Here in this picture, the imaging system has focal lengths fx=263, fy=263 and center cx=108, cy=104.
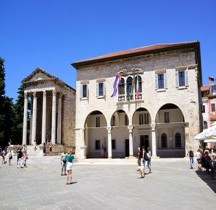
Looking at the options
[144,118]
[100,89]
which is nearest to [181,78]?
[144,118]

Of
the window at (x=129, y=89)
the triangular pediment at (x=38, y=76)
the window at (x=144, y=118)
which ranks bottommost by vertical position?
the window at (x=144, y=118)

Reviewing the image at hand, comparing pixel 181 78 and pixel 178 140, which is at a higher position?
pixel 181 78

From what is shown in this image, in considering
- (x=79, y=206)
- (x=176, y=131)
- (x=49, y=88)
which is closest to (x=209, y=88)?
(x=176, y=131)

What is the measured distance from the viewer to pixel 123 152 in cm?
3312

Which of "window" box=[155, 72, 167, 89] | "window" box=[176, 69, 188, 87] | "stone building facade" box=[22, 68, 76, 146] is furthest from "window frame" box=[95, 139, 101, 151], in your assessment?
"window" box=[176, 69, 188, 87]

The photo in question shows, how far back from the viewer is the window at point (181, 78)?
1060 inches

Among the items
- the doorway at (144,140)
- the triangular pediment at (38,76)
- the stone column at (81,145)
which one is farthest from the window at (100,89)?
the triangular pediment at (38,76)

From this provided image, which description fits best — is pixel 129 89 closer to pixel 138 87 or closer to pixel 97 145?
pixel 138 87

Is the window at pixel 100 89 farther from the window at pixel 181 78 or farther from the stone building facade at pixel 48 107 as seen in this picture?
the stone building facade at pixel 48 107

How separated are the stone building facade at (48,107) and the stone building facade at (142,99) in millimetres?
7129

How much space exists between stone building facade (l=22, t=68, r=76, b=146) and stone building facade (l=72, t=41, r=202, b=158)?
23.4 ft

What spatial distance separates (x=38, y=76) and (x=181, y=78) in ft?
72.9

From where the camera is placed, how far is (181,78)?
27.2 m

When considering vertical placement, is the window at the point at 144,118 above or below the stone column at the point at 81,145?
above
